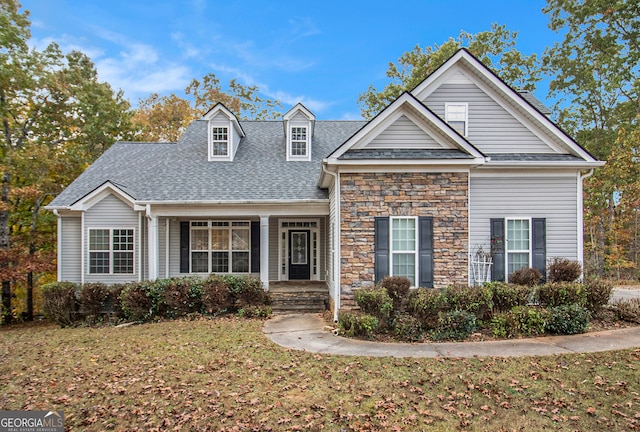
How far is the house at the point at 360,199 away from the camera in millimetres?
9242

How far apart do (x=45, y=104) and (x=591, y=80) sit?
29354 mm

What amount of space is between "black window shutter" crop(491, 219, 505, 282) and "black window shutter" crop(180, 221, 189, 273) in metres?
9.96

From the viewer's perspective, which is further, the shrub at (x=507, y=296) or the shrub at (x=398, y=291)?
the shrub at (x=398, y=291)

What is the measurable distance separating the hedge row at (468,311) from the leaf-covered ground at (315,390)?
144cm

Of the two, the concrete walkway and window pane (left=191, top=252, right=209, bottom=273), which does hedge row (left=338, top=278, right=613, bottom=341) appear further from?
window pane (left=191, top=252, right=209, bottom=273)

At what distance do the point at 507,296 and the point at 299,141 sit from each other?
9327 millimetres

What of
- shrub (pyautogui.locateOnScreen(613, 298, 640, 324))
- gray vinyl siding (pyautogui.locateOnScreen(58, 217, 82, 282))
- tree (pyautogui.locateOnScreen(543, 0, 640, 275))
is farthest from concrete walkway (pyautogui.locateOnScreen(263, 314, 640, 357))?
tree (pyautogui.locateOnScreen(543, 0, 640, 275))

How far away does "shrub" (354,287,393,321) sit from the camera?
7.98 m

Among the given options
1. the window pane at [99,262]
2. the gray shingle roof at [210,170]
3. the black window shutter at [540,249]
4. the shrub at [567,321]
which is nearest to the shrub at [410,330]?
the shrub at [567,321]

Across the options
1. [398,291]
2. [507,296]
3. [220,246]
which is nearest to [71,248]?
[220,246]

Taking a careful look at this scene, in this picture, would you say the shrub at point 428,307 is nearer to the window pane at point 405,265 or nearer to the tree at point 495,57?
the window pane at point 405,265

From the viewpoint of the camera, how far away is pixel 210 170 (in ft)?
44.8

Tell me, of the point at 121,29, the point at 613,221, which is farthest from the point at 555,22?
the point at 121,29

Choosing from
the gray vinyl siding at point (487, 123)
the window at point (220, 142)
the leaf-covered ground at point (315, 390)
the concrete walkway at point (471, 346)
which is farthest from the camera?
the window at point (220, 142)
